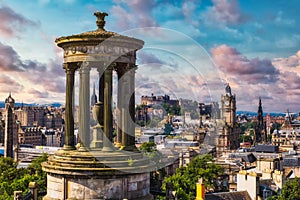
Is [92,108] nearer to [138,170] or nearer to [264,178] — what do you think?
[138,170]

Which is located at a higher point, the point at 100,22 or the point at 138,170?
the point at 100,22

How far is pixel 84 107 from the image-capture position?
20.9 meters

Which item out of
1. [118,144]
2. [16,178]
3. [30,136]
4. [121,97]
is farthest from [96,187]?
[30,136]

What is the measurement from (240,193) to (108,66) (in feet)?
102

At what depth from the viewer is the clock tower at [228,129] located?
134125 millimetres

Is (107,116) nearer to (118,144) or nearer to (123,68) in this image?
(118,144)

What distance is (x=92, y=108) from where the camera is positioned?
23.0m

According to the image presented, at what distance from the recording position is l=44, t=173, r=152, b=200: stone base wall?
790 inches

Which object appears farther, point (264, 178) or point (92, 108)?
point (264, 178)

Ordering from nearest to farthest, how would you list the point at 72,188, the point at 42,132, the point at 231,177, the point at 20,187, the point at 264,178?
the point at 72,188
the point at 20,187
the point at 264,178
the point at 231,177
the point at 42,132

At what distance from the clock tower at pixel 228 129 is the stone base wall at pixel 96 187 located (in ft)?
355

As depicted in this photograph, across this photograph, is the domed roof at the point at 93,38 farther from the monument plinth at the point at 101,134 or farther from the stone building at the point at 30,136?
the stone building at the point at 30,136

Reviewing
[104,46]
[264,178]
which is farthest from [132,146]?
[264,178]

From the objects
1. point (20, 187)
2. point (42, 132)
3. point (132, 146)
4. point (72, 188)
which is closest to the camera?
point (72, 188)
